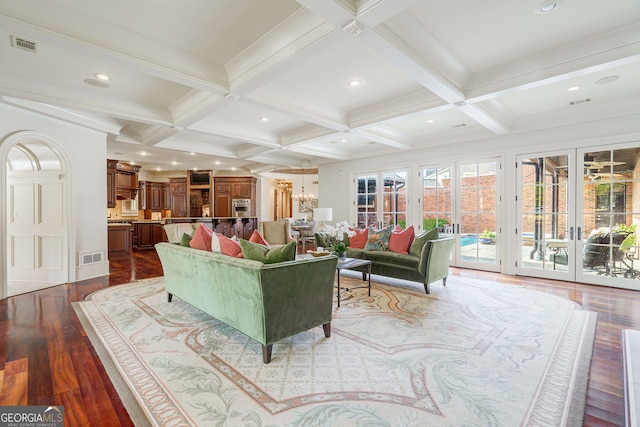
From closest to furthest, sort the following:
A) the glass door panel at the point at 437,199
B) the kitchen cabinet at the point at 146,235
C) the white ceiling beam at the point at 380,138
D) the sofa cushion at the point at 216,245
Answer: the sofa cushion at the point at 216,245, the white ceiling beam at the point at 380,138, the glass door panel at the point at 437,199, the kitchen cabinet at the point at 146,235

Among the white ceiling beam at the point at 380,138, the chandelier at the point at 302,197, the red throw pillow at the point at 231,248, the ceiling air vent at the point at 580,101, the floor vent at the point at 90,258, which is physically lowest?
the floor vent at the point at 90,258

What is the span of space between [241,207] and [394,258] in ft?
24.8

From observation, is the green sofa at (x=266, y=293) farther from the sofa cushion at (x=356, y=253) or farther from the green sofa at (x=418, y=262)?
the sofa cushion at (x=356, y=253)

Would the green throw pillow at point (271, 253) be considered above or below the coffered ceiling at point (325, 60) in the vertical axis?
below

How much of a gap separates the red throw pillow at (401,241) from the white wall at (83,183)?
512 centimetres

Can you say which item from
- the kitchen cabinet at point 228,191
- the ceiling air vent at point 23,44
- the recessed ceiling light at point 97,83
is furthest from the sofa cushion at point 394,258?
the kitchen cabinet at point 228,191

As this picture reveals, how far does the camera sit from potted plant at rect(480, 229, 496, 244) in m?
5.62

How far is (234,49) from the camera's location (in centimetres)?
290

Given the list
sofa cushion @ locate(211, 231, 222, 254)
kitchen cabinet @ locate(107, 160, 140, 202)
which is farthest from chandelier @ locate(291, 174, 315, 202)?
sofa cushion @ locate(211, 231, 222, 254)

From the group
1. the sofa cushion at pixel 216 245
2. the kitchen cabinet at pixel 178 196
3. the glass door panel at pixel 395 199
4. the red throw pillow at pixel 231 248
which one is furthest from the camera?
the kitchen cabinet at pixel 178 196

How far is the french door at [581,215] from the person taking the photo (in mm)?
4340

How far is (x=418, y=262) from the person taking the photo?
4.16m

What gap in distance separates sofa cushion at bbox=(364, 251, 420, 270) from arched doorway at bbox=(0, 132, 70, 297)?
4971 millimetres

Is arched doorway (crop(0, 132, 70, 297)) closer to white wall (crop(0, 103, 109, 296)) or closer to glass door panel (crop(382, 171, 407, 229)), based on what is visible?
white wall (crop(0, 103, 109, 296))
